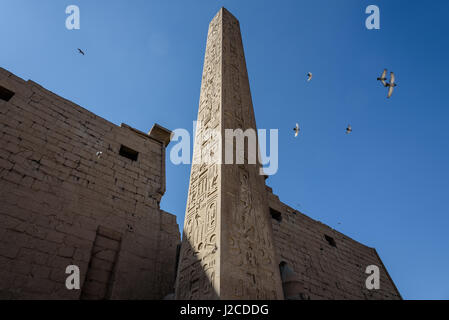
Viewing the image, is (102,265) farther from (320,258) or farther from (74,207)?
(320,258)

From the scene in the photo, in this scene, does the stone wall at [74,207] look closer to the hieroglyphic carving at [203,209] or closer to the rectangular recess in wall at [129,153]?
the rectangular recess in wall at [129,153]

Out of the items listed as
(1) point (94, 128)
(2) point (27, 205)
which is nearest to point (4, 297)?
(2) point (27, 205)

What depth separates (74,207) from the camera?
14.5ft

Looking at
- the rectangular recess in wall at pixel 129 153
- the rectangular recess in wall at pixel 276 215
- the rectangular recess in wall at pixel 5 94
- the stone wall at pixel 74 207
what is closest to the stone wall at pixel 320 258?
the rectangular recess in wall at pixel 276 215

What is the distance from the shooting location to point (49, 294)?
11.8 feet

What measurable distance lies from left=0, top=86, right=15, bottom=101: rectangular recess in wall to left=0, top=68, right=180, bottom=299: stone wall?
0.04 ft

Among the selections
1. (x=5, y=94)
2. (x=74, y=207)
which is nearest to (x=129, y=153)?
(x=74, y=207)

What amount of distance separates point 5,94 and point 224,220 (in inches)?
166

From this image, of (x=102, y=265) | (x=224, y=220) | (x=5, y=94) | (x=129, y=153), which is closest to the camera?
(x=224, y=220)

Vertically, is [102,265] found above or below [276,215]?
below

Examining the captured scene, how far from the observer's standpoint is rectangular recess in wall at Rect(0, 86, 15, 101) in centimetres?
489

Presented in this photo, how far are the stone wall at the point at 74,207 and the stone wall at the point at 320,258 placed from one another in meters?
3.06

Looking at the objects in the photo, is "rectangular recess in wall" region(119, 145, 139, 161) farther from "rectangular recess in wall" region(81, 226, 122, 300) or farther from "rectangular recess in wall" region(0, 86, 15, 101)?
"rectangular recess in wall" region(0, 86, 15, 101)
